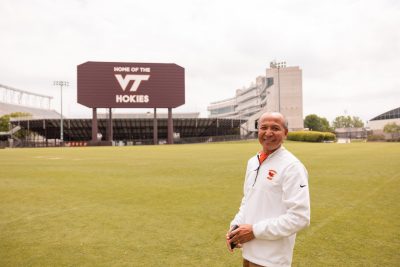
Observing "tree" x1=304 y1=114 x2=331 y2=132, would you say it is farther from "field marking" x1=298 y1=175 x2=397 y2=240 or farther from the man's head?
the man's head

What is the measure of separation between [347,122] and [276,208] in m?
171

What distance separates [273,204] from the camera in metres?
2.80

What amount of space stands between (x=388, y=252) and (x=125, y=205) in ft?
19.6

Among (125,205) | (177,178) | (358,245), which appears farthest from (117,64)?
Answer: (358,245)

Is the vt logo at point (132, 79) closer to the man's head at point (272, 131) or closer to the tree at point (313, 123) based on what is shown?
the man's head at point (272, 131)

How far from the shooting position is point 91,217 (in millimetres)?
7531

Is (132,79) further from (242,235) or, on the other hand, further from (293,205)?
(293,205)

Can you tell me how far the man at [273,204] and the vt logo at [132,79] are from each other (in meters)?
62.8

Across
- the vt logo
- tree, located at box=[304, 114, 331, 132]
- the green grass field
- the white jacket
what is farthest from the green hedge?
tree, located at box=[304, 114, 331, 132]

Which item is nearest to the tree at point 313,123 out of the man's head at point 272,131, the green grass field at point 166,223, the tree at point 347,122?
the tree at point 347,122

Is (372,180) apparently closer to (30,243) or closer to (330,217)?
(330,217)

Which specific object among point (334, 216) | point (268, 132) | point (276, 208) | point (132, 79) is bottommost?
point (334, 216)

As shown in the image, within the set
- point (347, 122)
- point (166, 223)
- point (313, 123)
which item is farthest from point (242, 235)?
point (347, 122)

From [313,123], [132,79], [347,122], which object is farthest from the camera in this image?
[347,122]
